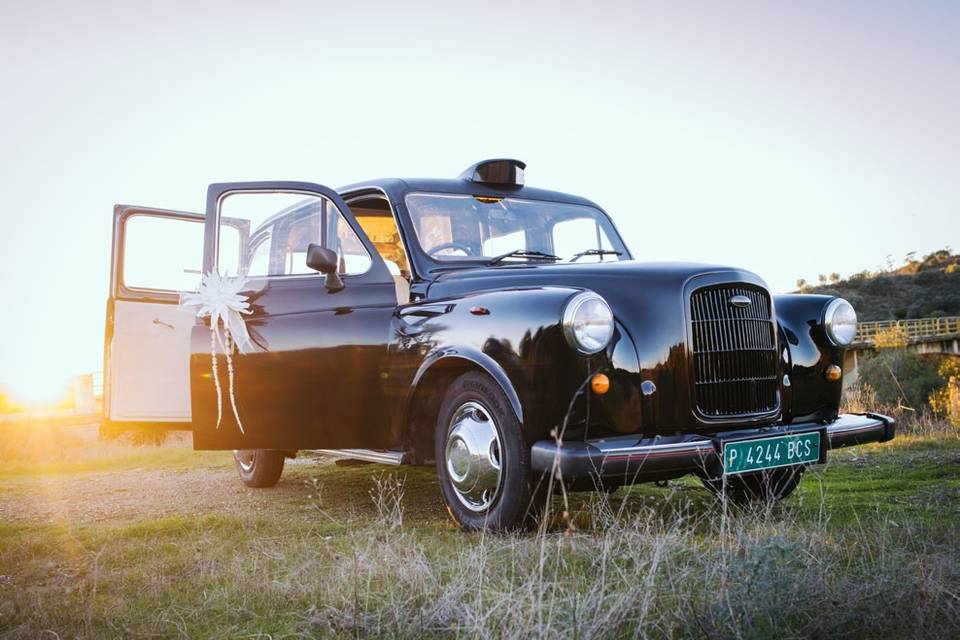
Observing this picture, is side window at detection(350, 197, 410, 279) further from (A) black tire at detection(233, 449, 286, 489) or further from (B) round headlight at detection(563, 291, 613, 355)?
(A) black tire at detection(233, 449, 286, 489)

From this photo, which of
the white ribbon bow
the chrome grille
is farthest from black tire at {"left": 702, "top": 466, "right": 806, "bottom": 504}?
the white ribbon bow

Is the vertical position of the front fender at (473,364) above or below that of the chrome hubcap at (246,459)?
above

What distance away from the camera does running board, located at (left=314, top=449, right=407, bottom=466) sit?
509cm

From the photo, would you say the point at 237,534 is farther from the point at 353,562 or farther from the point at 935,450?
the point at 935,450

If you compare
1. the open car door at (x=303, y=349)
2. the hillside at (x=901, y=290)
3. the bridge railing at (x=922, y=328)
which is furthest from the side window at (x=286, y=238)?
the hillside at (x=901, y=290)

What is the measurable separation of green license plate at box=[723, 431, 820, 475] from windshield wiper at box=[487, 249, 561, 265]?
2.00 metres

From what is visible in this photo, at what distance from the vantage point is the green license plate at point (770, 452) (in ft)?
13.8

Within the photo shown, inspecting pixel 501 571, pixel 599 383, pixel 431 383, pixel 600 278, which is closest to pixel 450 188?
pixel 431 383

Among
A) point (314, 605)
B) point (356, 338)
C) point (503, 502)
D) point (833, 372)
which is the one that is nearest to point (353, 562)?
point (314, 605)

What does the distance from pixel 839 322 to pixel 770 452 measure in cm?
134

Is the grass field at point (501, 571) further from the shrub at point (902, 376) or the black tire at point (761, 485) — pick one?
the shrub at point (902, 376)

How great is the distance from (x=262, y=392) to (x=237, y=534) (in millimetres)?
1058

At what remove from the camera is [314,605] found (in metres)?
2.94

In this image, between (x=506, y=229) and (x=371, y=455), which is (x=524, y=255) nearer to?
(x=506, y=229)
